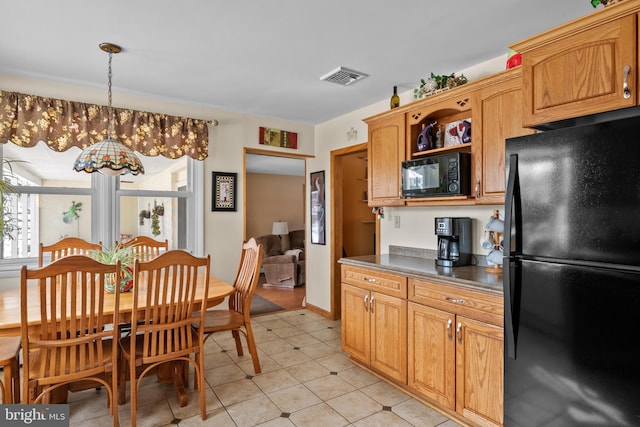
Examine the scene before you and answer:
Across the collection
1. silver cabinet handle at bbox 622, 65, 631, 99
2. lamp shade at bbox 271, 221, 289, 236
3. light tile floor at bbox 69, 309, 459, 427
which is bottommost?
light tile floor at bbox 69, 309, 459, 427

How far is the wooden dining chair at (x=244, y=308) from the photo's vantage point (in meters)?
2.82

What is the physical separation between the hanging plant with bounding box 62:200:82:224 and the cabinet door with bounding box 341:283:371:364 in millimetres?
2636

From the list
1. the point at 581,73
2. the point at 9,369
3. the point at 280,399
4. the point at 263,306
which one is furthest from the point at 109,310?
the point at 263,306

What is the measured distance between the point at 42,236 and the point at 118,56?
186 centimetres

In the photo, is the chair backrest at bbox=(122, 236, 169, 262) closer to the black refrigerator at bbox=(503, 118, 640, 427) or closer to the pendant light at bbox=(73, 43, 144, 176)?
the pendant light at bbox=(73, 43, 144, 176)

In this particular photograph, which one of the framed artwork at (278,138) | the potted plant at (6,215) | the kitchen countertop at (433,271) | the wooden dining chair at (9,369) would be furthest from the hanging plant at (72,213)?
the kitchen countertop at (433,271)

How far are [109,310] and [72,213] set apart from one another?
189 cm

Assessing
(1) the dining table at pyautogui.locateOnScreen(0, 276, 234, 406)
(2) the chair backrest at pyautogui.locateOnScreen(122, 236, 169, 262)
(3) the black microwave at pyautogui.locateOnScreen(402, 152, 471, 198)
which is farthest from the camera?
(2) the chair backrest at pyautogui.locateOnScreen(122, 236, 169, 262)

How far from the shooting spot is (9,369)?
199 centimetres

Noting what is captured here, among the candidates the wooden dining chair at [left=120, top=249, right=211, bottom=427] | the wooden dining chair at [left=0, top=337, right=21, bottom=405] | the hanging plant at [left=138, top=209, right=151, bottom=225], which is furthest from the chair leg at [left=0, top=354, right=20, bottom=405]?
the hanging plant at [left=138, top=209, right=151, bottom=225]

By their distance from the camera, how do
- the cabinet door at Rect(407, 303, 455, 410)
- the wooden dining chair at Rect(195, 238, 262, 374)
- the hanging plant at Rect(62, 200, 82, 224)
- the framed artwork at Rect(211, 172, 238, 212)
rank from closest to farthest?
the cabinet door at Rect(407, 303, 455, 410), the wooden dining chair at Rect(195, 238, 262, 374), the hanging plant at Rect(62, 200, 82, 224), the framed artwork at Rect(211, 172, 238, 212)

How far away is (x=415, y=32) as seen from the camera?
2.40m

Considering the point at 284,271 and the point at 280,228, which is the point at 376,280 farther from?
the point at 280,228

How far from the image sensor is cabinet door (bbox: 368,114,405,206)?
3080 mm
